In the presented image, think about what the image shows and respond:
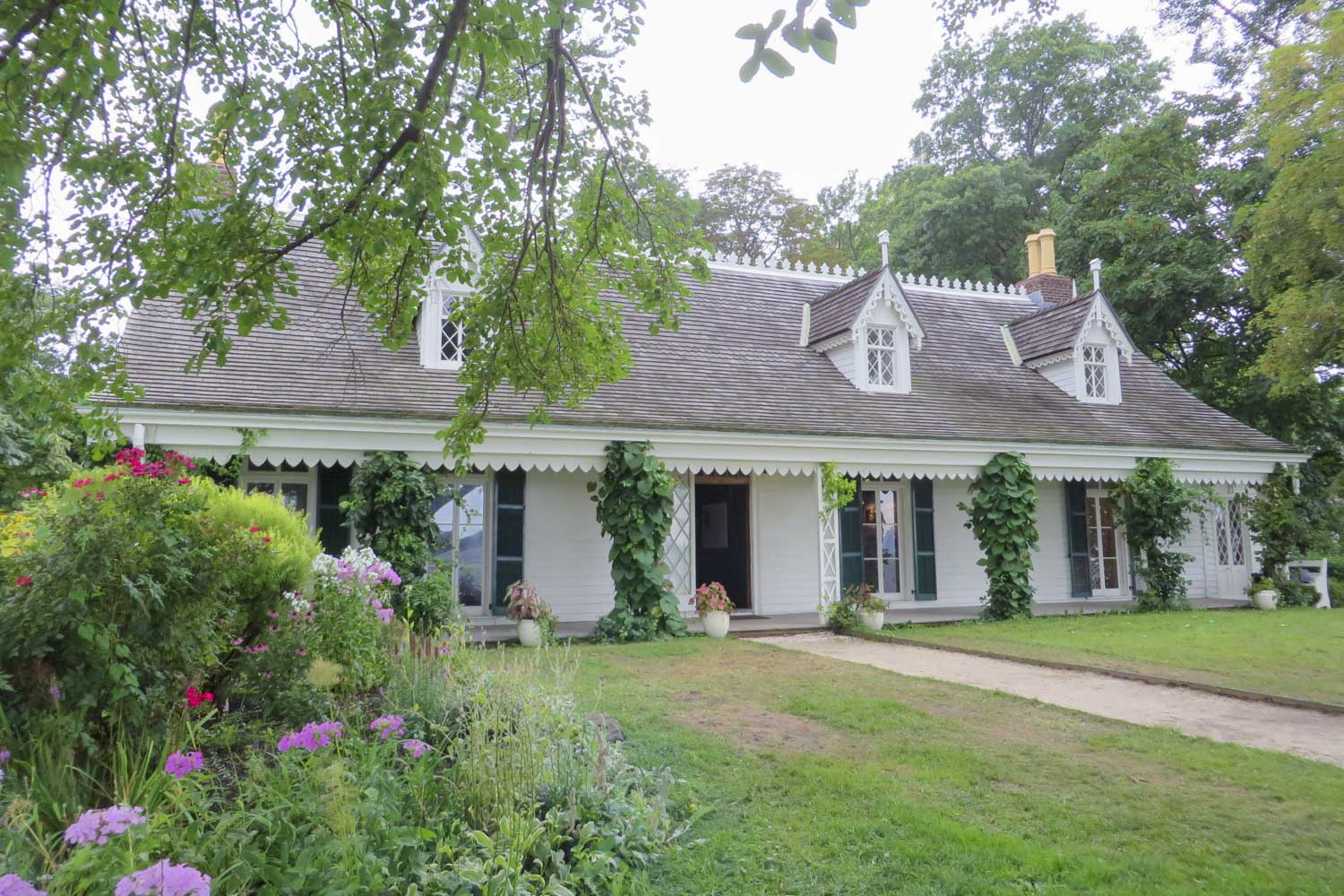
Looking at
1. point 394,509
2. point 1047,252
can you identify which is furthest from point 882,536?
point 1047,252

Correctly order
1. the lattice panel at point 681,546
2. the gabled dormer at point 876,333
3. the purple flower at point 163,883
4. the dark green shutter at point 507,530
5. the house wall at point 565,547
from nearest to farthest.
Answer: the purple flower at point 163,883, the dark green shutter at point 507,530, the house wall at point 565,547, the lattice panel at point 681,546, the gabled dormer at point 876,333

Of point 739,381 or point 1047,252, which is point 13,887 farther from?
point 1047,252

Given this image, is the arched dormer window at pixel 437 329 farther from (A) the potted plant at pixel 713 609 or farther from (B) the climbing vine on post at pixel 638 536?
(A) the potted plant at pixel 713 609

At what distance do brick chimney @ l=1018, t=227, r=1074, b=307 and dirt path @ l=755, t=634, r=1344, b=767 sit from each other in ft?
39.2

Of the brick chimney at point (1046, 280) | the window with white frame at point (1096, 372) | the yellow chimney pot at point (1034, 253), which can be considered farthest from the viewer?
the yellow chimney pot at point (1034, 253)

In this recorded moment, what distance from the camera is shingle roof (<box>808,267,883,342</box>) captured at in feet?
46.4

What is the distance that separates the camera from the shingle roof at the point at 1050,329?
15609 mm

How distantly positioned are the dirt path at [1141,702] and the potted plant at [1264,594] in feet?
27.7

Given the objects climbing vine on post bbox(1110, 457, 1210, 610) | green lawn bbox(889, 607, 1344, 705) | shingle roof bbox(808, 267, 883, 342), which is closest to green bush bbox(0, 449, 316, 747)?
green lawn bbox(889, 607, 1344, 705)

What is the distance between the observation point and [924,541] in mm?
14281

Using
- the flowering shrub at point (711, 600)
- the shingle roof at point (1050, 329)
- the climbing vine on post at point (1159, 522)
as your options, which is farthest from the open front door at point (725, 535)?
the shingle roof at point (1050, 329)

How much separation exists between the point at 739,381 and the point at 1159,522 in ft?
24.2

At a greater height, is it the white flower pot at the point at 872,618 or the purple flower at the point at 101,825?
the purple flower at the point at 101,825

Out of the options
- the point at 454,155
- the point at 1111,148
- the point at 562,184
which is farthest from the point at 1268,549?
the point at 454,155
